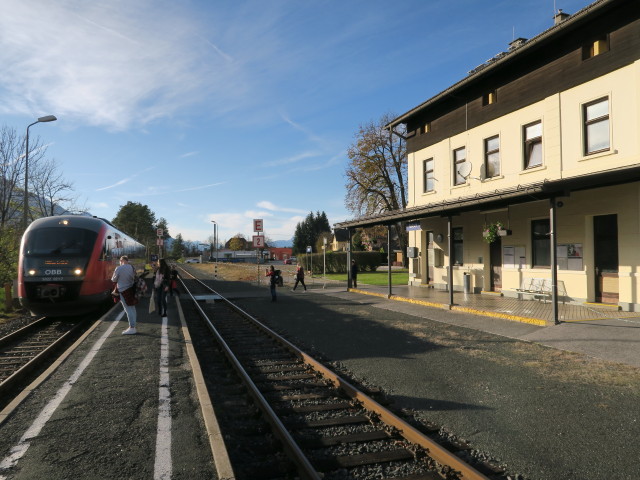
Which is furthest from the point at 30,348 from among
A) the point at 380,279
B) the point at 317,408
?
the point at 380,279

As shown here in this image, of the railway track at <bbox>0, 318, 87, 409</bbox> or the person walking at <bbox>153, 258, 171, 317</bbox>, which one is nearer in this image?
the railway track at <bbox>0, 318, 87, 409</bbox>

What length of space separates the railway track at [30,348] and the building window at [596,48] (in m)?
14.9

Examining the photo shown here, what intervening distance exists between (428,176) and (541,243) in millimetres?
6927

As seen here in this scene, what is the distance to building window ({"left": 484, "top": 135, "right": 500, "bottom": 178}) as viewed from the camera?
626 inches

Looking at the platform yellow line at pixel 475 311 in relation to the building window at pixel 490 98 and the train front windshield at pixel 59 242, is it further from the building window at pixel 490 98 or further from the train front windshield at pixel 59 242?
the train front windshield at pixel 59 242

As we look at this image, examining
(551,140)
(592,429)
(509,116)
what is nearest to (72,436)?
(592,429)

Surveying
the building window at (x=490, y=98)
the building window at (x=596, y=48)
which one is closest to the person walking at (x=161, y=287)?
the building window at (x=490, y=98)

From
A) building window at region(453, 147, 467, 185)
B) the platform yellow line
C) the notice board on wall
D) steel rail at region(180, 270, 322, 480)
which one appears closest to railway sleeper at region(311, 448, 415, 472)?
steel rail at region(180, 270, 322, 480)

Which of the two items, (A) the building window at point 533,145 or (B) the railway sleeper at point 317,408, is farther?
(A) the building window at point 533,145

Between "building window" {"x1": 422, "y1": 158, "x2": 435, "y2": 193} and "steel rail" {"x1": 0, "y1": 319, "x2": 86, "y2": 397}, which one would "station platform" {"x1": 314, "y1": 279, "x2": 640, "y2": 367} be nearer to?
"building window" {"x1": 422, "y1": 158, "x2": 435, "y2": 193}

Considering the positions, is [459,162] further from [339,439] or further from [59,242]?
[339,439]

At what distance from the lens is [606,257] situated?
39.7 ft

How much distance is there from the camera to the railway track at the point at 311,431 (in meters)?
3.75

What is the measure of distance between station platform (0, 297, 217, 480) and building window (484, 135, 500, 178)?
12.9m
